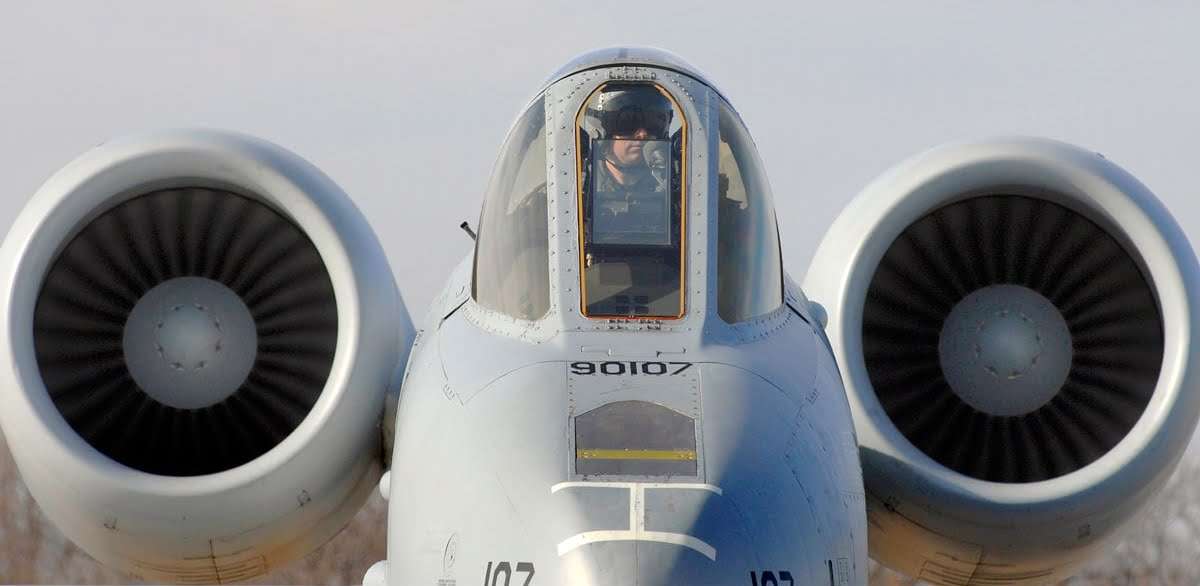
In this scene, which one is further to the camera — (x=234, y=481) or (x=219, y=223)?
(x=219, y=223)

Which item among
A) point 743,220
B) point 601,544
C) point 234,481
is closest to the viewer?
point 601,544

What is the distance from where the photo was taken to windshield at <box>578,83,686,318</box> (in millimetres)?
8203

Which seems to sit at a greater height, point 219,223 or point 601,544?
point 219,223

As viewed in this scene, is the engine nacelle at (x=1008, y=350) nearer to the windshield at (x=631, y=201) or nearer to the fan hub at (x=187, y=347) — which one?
the windshield at (x=631, y=201)

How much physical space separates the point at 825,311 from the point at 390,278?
252cm

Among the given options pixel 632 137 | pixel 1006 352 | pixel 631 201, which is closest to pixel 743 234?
pixel 631 201

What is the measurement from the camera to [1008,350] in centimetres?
1056

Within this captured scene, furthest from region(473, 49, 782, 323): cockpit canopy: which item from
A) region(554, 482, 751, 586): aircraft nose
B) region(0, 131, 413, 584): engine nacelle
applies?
region(0, 131, 413, 584): engine nacelle

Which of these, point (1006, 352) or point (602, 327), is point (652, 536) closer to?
point (602, 327)

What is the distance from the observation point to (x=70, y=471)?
972 cm

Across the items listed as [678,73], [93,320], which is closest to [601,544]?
[678,73]

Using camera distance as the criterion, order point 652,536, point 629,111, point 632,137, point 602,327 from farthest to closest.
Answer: point 629,111, point 632,137, point 602,327, point 652,536

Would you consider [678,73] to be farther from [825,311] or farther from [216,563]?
[216,563]

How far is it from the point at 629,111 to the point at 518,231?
826mm
